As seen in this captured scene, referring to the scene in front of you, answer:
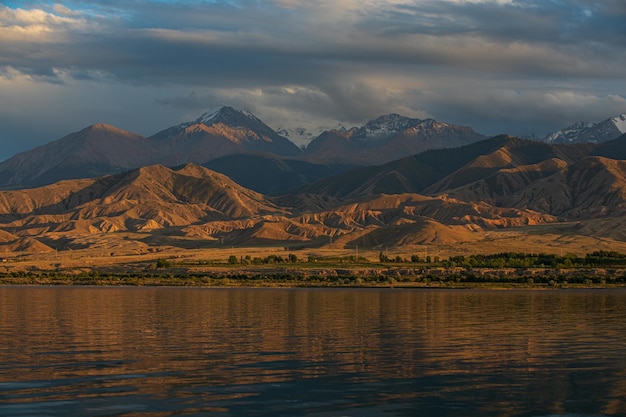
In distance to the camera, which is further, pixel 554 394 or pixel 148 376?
pixel 148 376

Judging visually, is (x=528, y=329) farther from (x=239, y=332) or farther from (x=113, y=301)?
(x=113, y=301)

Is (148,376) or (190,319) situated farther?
(190,319)

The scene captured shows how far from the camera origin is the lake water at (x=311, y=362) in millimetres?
40750

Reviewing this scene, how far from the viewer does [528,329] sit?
75000 millimetres

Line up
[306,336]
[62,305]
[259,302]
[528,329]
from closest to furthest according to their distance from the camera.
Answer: [306,336]
[528,329]
[62,305]
[259,302]

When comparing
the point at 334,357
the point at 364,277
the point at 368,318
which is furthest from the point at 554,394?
the point at 364,277

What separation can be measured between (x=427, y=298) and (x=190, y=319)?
156ft

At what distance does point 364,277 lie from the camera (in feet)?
589

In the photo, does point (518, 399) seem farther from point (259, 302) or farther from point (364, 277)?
point (364, 277)

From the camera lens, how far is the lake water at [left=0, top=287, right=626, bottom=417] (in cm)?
4075

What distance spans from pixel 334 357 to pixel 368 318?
3093 centimetres

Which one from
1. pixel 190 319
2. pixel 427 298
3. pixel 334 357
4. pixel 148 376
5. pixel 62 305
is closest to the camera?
pixel 148 376

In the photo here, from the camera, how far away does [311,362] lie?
53750mm

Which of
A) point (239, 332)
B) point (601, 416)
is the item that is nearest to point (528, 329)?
point (239, 332)
